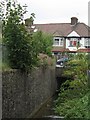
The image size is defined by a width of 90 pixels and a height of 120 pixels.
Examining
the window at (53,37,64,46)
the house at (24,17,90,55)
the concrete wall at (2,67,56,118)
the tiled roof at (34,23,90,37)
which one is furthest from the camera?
the window at (53,37,64,46)

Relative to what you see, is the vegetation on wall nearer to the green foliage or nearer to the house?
the green foliage

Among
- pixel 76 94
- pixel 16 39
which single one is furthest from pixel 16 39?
pixel 76 94

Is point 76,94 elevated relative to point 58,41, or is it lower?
lower

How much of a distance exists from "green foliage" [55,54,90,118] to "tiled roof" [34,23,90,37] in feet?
119

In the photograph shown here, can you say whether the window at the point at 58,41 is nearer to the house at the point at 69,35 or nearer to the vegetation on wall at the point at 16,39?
the house at the point at 69,35

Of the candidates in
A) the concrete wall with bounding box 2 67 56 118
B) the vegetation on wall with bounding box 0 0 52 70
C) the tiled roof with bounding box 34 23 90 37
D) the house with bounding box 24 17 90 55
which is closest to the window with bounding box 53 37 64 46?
the house with bounding box 24 17 90 55

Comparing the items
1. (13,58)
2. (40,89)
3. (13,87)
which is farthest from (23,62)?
(40,89)

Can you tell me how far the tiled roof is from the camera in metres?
53.2

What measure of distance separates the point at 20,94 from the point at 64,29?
1537 inches

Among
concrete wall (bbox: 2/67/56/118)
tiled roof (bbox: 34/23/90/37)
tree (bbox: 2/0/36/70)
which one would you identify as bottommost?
concrete wall (bbox: 2/67/56/118)

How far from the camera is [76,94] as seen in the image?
12758 millimetres

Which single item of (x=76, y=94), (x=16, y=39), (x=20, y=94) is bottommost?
(x=20, y=94)

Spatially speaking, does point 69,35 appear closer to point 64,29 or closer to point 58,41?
point 58,41

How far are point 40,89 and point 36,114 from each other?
139 inches
